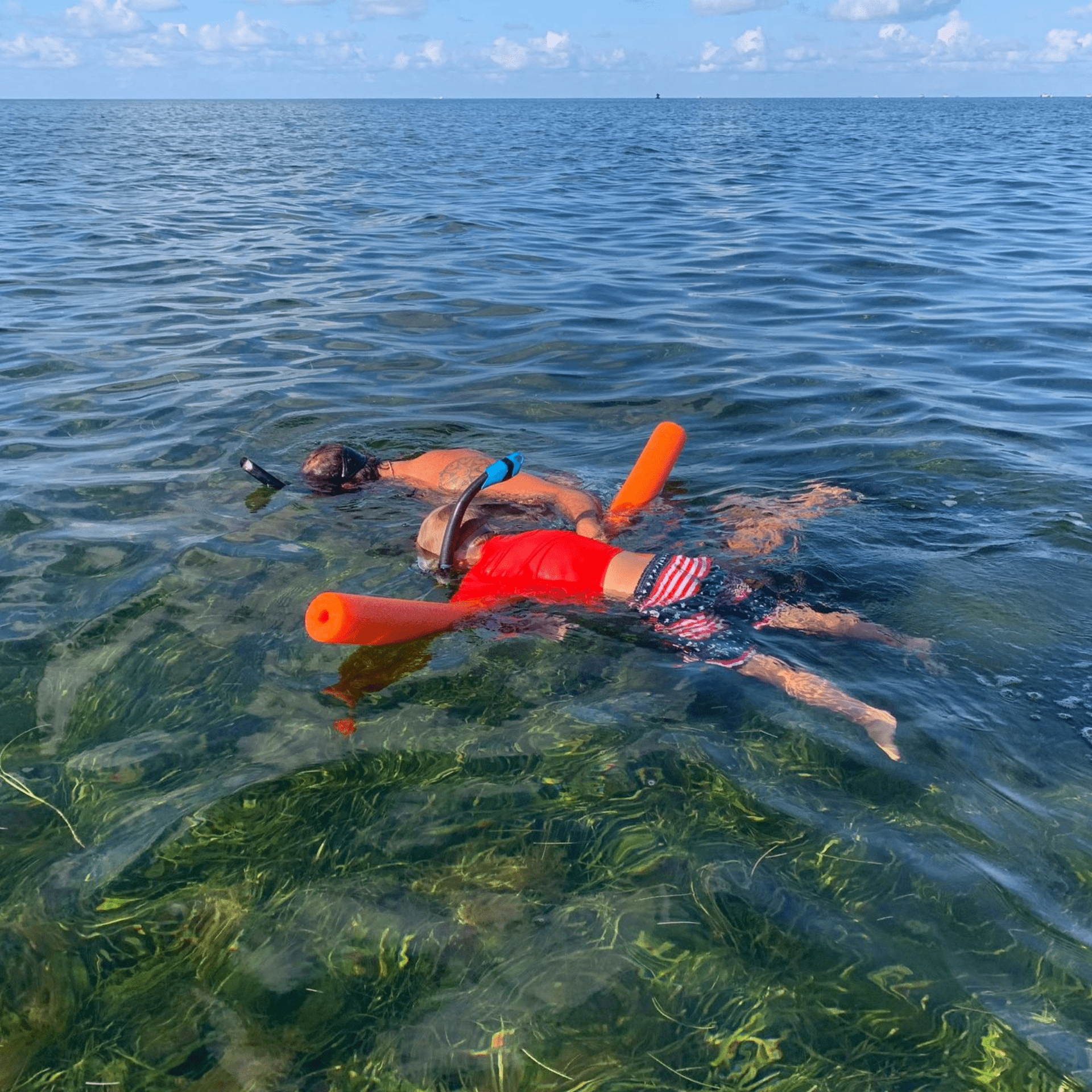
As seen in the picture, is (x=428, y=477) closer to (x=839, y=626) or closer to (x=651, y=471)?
(x=651, y=471)

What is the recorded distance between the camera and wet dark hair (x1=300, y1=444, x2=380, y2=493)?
21.6 feet

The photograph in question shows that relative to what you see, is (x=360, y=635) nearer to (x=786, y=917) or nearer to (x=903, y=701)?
(x=786, y=917)

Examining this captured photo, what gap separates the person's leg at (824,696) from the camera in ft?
13.1

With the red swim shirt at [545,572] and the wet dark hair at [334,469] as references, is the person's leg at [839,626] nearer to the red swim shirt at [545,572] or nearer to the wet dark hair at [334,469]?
the red swim shirt at [545,572]

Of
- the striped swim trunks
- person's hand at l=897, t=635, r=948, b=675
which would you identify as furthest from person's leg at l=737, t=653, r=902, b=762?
person's hand at l=897, t=635, r=948, b=675

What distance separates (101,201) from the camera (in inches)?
840

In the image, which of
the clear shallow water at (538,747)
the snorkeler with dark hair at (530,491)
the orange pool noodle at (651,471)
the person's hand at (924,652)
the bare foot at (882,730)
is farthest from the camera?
the orange pool noodle at (651,471)

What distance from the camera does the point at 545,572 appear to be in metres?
5.01

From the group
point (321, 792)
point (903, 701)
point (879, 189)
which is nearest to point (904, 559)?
point (903, 701)

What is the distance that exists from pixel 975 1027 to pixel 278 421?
7.02 m

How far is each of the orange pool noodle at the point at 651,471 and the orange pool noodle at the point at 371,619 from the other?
5.75 feet

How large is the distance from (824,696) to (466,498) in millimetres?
2091

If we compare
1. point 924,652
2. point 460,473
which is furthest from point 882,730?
point 460,473

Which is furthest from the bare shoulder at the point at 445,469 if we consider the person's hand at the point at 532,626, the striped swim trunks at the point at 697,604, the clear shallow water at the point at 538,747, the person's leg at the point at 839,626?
the person's leg at the point at 839,626
